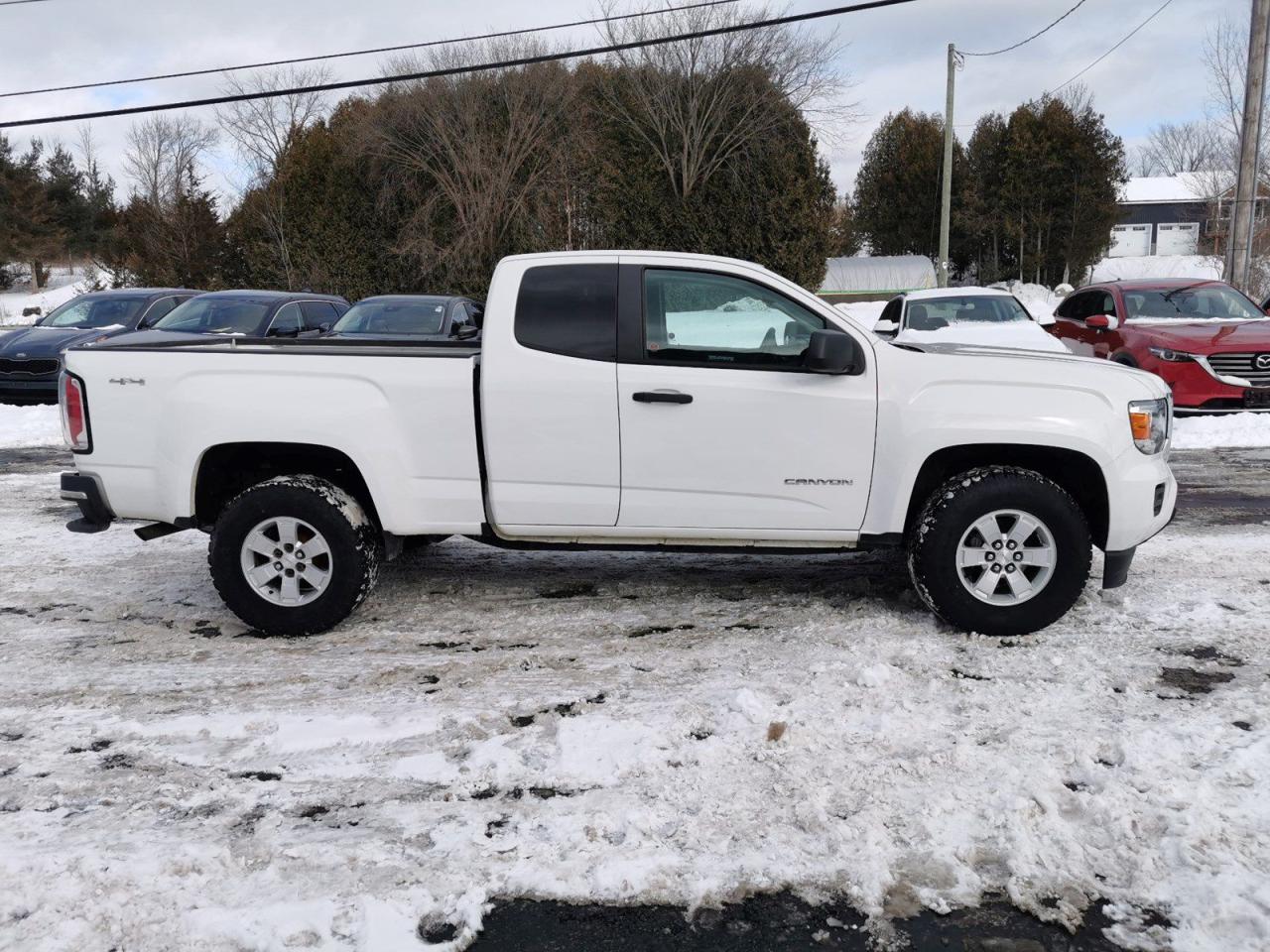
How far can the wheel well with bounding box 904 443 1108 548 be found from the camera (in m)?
5.00

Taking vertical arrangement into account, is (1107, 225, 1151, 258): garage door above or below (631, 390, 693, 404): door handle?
above

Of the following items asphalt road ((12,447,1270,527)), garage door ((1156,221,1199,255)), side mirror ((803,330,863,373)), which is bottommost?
asphalt road ((12,447,1270,527))

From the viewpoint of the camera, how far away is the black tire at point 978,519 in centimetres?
484

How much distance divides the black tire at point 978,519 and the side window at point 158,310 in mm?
13911

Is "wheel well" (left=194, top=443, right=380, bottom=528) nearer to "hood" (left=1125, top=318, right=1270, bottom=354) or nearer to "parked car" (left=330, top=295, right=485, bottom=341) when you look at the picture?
"parked car" (left=330, top=295, right=485, bottom=341)

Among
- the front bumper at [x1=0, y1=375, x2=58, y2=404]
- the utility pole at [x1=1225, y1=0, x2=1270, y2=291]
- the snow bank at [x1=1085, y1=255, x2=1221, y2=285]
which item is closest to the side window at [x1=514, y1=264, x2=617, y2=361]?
the front bumper at [x1=0, y1=375, x2=58, y2=404]

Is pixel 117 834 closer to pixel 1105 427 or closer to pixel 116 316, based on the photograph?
pixel 1105 427

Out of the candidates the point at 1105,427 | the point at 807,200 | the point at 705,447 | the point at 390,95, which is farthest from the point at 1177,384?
the point at 390,95

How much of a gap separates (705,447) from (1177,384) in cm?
905

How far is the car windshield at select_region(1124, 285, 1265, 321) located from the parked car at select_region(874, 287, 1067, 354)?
1138 mm

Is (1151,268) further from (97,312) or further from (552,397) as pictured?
(552,397)

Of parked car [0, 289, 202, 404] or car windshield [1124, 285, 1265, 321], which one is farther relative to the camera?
parked car [0, 289, 202, 404]

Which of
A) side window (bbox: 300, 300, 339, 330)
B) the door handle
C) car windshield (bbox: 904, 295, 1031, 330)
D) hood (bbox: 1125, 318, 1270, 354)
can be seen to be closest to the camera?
the door handle

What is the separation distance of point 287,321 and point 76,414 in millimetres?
9308
